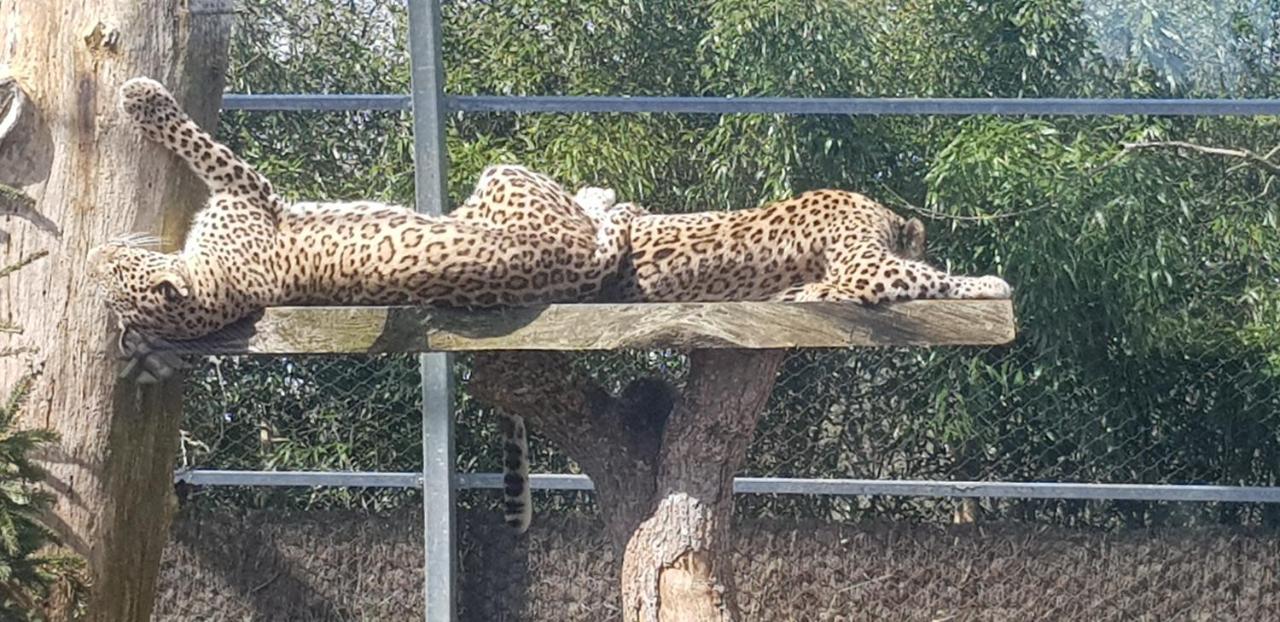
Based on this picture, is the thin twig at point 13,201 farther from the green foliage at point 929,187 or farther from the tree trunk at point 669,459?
the green foliage at point 929,187

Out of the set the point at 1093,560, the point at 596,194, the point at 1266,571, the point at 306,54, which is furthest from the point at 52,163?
the point at 1266,571

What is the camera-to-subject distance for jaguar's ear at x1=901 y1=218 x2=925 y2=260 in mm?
4270

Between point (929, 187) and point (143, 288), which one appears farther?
point (929, 187)

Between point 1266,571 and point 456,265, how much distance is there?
2.88 metres

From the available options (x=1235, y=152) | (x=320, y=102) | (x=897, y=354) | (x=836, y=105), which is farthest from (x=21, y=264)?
(x=1235, y=152)

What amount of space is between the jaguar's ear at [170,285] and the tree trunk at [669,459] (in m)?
0.72

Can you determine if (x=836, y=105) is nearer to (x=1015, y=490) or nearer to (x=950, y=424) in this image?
(x=950, y=424)

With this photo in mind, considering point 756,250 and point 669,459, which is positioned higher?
point 756,250

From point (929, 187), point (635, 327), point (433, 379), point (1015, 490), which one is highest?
point (929, 187)

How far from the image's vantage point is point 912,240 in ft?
14.0

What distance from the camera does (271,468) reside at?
18.0 ft

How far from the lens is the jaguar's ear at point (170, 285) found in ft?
12.5

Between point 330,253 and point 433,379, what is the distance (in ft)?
3.32

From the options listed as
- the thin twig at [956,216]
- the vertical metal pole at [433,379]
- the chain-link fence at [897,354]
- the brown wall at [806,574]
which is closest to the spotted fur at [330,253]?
the vertical metal pole at [433,379]
